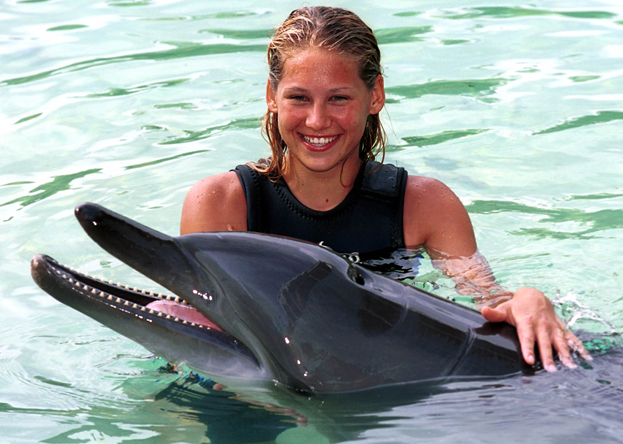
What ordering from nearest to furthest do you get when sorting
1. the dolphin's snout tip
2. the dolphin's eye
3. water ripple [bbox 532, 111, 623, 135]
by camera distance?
the dolphin's snout tip < the dolphin's eye < water ripple [bbox 532, 111, 623, 135]

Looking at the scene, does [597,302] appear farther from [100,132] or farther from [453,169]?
[100,132]

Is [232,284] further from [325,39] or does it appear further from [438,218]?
[438,218]

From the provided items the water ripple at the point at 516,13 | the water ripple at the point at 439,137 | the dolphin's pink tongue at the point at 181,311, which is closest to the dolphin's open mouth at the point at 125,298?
the dolphin's pink tongue at the point at 181,311

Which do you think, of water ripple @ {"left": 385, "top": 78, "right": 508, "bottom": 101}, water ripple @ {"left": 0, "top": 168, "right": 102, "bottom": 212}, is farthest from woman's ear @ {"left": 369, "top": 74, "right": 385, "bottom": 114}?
water ripple @ {"left": 385, "top": 78, "right": 508, "bottom": 101}

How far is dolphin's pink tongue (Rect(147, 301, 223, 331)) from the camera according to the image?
134 inches

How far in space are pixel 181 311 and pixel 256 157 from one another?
3722 mm

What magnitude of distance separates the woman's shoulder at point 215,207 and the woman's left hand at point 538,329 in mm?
1752

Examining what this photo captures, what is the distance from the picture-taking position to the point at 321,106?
436 cm

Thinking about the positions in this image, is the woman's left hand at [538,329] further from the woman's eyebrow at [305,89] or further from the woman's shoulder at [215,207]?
A: the woman's shoulder at [215,207]

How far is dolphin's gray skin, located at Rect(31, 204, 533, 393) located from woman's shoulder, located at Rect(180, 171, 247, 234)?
1344mm

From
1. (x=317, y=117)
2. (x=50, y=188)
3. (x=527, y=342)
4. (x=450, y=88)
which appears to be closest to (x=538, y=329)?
(x=527, y=342)

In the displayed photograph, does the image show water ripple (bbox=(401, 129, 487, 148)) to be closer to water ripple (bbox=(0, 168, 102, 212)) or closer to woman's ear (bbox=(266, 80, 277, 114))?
water ripple (bbox=(0, 168, 102, 212))

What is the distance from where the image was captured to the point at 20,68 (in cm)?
899

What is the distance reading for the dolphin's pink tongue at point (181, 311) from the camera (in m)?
3.41
